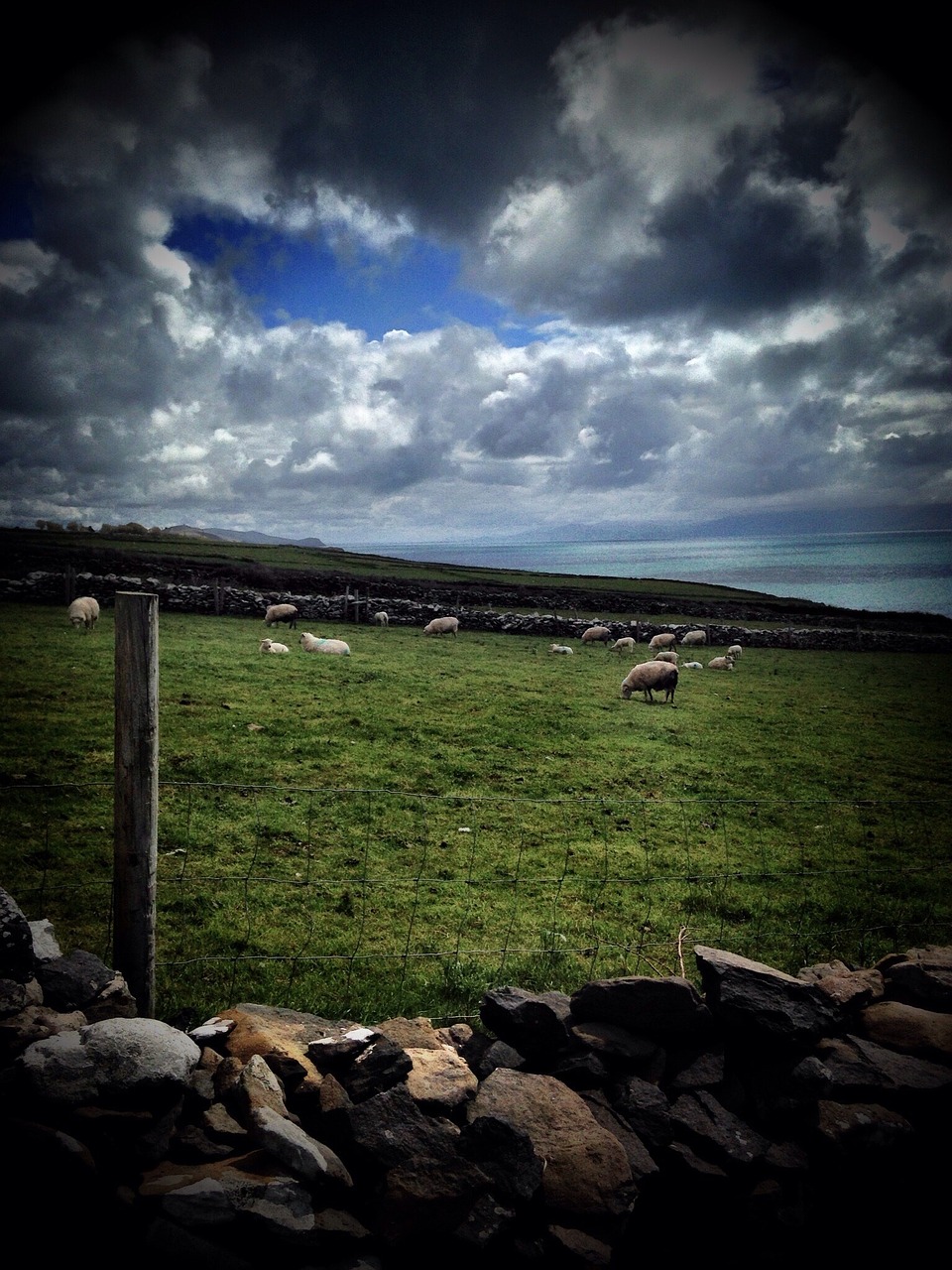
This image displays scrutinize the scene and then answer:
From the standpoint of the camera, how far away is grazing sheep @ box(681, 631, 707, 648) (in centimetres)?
3841

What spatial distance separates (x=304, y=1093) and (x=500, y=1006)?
1357 mm

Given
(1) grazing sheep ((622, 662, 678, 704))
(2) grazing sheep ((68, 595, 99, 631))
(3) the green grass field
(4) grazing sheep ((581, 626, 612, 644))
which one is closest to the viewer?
(3) the green grass field

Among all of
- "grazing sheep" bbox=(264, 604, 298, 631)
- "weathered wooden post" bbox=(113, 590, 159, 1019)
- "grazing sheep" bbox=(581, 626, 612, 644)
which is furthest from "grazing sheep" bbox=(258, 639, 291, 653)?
"weathered wooden post" bbox=(113, 590, 159, 1019)

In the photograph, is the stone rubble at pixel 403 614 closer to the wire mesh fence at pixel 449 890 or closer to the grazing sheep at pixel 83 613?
the grazing sheep at pixel 83 613

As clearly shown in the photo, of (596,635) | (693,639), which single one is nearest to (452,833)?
(596,635)

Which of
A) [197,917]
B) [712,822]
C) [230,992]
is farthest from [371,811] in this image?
[712,822]

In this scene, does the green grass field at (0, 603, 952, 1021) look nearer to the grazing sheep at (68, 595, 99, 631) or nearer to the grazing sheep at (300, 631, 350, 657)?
the grazing sheep at (300, 631, 350, 657)

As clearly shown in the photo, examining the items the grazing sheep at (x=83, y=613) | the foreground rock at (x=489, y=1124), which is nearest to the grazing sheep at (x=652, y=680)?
the foreground rock at (x=489, y=1124)

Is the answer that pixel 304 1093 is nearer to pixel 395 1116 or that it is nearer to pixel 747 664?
pixel 395 1116

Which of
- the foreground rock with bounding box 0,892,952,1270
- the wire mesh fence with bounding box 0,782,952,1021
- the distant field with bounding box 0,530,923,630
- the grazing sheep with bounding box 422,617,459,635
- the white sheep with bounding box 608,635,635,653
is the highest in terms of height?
the distant field with bounding box 0,530,923,630

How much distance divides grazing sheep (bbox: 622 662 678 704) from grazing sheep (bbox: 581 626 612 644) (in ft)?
50.7

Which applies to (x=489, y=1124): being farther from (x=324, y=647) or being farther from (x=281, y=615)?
(x=281, y=615)

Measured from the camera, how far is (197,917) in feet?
22.4

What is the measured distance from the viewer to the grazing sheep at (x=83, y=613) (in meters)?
25.4
